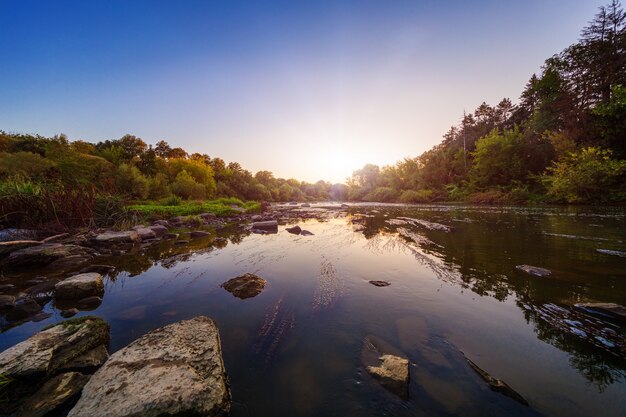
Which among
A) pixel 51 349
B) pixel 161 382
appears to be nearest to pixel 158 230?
pixel 51 349

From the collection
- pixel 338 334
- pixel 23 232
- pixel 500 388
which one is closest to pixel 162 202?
pixel 23 232

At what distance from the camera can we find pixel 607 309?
12.8 ft

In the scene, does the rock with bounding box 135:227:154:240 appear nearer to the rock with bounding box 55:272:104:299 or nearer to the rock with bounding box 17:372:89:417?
the rock with bounding box 55:272:104:299

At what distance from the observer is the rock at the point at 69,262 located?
24.2 ft

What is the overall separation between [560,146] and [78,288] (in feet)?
146

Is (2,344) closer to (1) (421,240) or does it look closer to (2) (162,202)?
(1) (421,240)

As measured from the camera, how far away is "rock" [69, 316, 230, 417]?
1.97 m

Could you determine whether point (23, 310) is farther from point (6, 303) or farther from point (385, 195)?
point (385, 195)

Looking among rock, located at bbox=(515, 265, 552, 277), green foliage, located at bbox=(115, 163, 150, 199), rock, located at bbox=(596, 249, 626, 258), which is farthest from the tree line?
green foliage, located at bbox=(115, 163, 150, 199)

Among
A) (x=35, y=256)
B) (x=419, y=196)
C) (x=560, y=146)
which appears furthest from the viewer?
(x=419, y=196)

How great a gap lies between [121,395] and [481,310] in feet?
17.2

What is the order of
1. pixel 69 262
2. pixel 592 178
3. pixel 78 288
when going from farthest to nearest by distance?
pixel 592 178 → pixel 69 262 → pixel 78 288

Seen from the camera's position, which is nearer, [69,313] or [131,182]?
[69,313]

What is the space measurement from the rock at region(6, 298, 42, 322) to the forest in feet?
27.9
